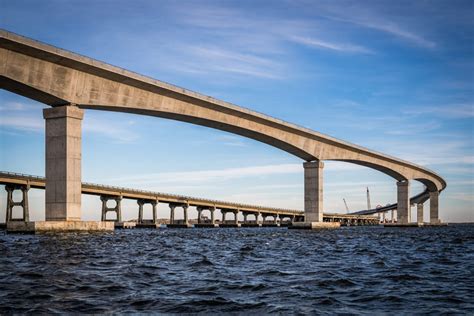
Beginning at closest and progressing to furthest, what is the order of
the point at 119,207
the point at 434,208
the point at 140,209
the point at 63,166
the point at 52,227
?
the point at 52,227, the point at 63,166, the point at 119,207, the point at 140,209, the point at 434,208

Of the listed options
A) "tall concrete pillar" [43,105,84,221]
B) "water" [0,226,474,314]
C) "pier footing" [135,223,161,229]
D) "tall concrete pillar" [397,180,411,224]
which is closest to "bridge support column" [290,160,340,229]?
"tall concrete pillar" [43,105,84,221]

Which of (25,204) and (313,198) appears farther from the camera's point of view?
(25,204)

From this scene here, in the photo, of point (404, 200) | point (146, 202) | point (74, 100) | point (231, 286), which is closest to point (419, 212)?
point (404, 200)

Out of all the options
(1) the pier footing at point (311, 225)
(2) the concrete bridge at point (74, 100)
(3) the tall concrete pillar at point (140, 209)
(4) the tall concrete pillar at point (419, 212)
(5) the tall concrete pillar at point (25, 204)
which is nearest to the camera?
(2) the concrete bridge at point (74, 100)

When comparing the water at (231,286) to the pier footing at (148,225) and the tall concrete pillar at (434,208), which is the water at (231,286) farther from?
the tall concrete pillar at (434,208)

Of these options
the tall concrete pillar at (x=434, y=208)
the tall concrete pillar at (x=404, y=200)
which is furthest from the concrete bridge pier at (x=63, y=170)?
the tall concrete pillar at (x=434, y=208)

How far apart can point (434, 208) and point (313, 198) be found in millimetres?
72941

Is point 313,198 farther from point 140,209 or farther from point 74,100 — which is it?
point 140,209

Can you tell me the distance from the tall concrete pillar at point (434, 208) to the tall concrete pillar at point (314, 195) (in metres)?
68.1

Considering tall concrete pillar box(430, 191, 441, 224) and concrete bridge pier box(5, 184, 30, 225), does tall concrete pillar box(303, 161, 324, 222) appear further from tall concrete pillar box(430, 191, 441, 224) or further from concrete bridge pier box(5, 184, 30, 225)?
tall concrete pillar box(430, 191, 441, 224)

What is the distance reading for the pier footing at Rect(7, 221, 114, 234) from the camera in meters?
38.5

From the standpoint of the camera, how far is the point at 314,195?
70.6m

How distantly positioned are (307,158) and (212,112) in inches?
842

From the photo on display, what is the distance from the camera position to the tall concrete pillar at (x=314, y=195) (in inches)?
2773
